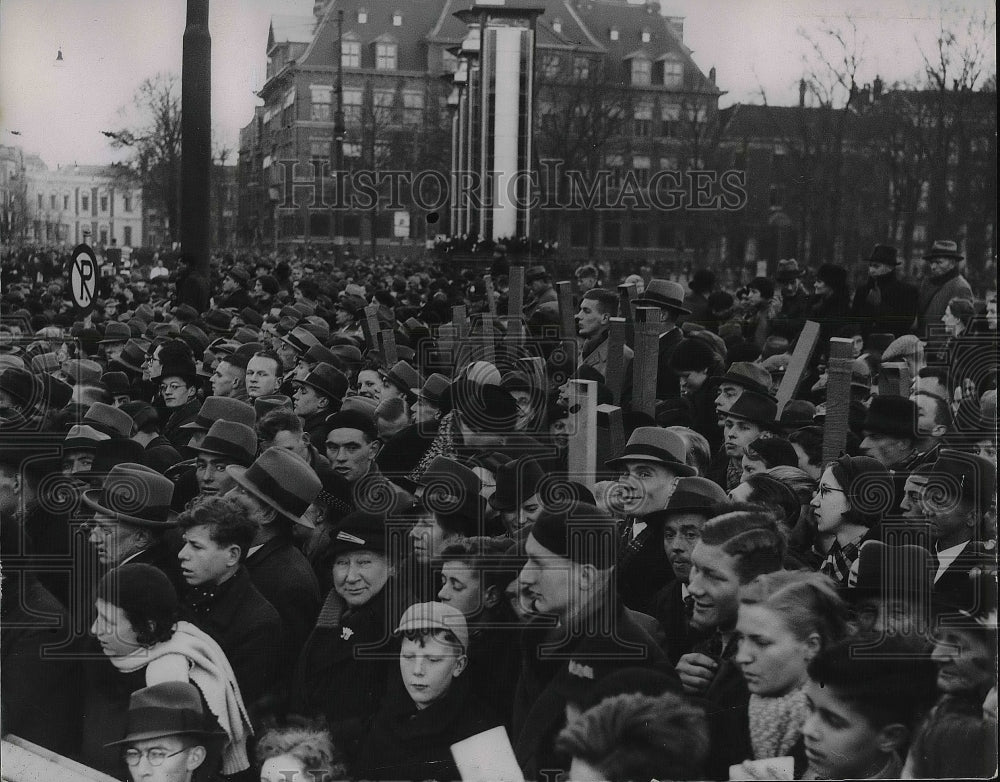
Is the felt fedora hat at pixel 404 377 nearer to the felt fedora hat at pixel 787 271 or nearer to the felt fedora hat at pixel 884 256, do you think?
the felt fedora hat at pixel 884 256

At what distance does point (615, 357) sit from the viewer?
6801 millimetres

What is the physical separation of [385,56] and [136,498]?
825 centimetres

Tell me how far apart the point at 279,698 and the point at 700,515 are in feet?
4.88

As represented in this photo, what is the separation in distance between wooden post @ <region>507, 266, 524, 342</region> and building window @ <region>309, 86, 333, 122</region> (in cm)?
359

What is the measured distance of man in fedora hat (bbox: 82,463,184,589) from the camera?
465 centimetres

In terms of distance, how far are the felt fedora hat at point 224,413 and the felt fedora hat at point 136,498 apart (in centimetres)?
110

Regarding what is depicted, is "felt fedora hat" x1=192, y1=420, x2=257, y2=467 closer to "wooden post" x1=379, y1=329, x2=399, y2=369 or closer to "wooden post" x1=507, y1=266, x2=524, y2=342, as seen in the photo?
"wooden post" x1=379, y1=329, x2=399, y2=369

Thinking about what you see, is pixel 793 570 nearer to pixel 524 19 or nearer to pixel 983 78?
pixel 983 78

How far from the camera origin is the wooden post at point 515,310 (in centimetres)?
868

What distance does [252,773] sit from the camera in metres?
4.00

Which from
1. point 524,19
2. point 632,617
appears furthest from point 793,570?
point 524,19

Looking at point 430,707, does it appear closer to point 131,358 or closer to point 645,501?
point 645,501

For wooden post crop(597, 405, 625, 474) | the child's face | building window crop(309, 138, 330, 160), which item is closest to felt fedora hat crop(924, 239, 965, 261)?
wooden post crop(597, 405, 625, 474)

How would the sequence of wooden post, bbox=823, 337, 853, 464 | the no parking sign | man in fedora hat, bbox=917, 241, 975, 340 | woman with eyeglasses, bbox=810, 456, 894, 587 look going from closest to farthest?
woman with eyeglasses, bbox=810, 456, 894, 587
wooden post, bbox=823, 337, 853, 464
man in fedora hat, bbox=917, 241, 975, 340
the no parking sign
